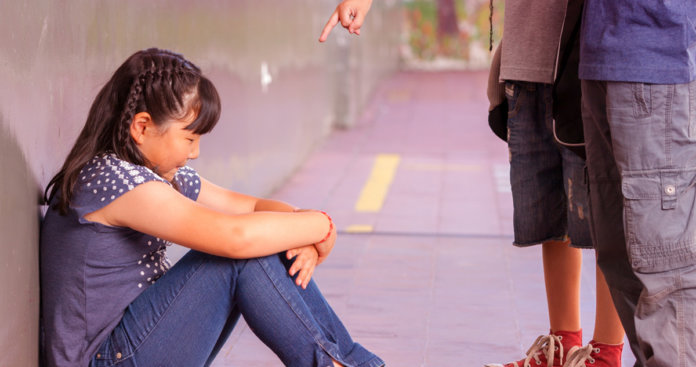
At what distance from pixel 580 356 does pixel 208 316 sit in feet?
3.96

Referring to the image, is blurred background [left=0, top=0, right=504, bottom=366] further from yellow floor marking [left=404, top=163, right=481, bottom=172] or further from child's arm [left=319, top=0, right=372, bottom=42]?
yellow floor marking [left=404, top=163, right=481, bottom=172]

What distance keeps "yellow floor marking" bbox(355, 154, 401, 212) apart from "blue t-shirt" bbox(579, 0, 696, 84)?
3605 mm

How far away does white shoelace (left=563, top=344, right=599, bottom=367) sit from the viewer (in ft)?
9.63

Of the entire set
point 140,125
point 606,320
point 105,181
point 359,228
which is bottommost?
point 359,228

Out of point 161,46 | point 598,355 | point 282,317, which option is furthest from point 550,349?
point 161,46

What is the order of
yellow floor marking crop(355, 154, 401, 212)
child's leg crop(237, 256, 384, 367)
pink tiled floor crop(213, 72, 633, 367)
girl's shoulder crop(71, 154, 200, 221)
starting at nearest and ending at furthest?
girl's shoulder crop(71, 154, 200, 221) < child's leg crop(237, 256, 384, 367) < pink tiled floor crop(213, 72, 633, 367) < yellow floor marking crop(355, 154, 401, 212)

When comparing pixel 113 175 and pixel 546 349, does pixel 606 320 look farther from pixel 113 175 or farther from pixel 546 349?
pixel 113 175

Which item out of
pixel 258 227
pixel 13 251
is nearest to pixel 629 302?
pixel 258 227

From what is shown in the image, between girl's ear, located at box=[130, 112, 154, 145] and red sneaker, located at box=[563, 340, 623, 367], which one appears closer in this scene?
girl's ear, located at box=[130, 112, 154, 145]

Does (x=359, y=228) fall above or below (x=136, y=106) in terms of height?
below

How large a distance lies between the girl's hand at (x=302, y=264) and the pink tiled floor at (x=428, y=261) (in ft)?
2.66


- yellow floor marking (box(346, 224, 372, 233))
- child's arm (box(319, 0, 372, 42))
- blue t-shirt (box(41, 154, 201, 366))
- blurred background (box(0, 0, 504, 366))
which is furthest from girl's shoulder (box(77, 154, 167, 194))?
yellow floor marking (box(346, 224, 372, 233))

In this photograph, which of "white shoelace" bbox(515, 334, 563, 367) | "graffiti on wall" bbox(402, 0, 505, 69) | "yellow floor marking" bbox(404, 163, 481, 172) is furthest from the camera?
"graffiti on wall" bbox(402, 0, 505, 69)

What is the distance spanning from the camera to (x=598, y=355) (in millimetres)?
2973
